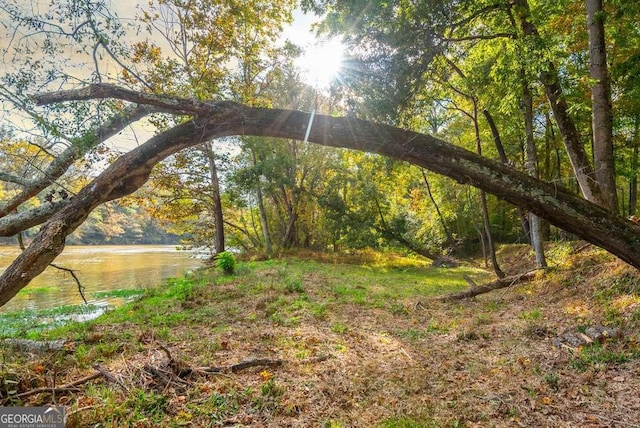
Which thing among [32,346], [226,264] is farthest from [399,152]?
[226,264]

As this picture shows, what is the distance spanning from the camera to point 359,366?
144 inches

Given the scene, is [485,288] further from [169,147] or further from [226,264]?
[226,264]

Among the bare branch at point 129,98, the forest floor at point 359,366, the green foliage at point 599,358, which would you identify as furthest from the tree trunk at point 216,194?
the green foliage at point 599,358

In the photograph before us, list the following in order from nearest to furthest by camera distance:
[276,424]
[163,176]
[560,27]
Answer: [276,424]
[560,27]
[163,176]

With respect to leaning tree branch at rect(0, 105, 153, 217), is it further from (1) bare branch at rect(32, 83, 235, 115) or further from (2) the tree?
(1) bare branch at rect(32, 83, 235, 115)

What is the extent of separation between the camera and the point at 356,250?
1920cm

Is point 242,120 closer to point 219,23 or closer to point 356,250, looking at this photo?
point 219,23

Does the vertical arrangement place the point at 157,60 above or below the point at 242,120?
above

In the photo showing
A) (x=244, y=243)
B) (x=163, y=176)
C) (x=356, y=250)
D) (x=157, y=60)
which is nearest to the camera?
(x=157, y=60)

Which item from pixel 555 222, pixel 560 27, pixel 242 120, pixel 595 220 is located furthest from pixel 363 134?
pixel 560 27

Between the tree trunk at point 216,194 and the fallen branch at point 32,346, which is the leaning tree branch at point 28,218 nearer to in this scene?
the fallen branch at point 32,346

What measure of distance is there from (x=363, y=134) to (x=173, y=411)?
3.30 meters

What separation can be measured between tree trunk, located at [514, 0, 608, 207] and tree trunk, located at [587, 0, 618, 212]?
134 millimetres

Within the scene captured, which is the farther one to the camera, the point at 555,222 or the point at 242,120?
the point at 555,222
